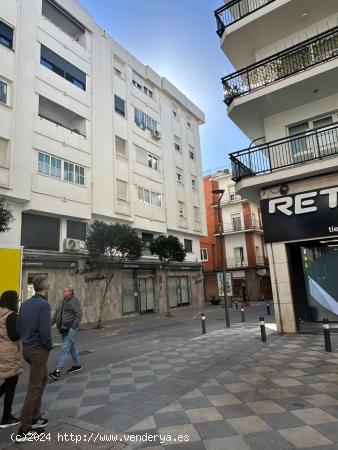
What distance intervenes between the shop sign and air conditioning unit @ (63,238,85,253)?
1212 cm

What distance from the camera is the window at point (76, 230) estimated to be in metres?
20.3

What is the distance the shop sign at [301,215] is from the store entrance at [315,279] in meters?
0.95

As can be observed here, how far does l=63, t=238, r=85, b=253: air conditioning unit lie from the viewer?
64.0 feet

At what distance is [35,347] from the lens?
13.7ft

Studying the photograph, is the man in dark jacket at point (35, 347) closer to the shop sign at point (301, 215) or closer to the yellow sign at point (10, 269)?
the yellow sign at point (10, 269)

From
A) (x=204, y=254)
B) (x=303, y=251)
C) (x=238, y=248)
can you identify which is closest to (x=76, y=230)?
(x=303, y=251)

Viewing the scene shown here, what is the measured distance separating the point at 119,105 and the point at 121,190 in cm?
705

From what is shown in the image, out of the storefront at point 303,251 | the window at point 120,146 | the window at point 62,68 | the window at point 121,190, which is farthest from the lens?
the window at point 120,146

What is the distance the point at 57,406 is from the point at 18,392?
4.92ft

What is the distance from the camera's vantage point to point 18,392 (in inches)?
244

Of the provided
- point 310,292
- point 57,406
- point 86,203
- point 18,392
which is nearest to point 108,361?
point 18,392

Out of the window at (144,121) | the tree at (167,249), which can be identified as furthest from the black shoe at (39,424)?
the window at (144,121)

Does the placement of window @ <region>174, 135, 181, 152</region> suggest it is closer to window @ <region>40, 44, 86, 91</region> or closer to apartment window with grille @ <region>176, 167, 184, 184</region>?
apartment window with grille @ <region>176, 167, 184, 184</region>

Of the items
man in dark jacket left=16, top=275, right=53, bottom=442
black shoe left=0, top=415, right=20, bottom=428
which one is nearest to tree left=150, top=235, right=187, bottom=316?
black shoe left=0, top=415, right=20, bottom=428
